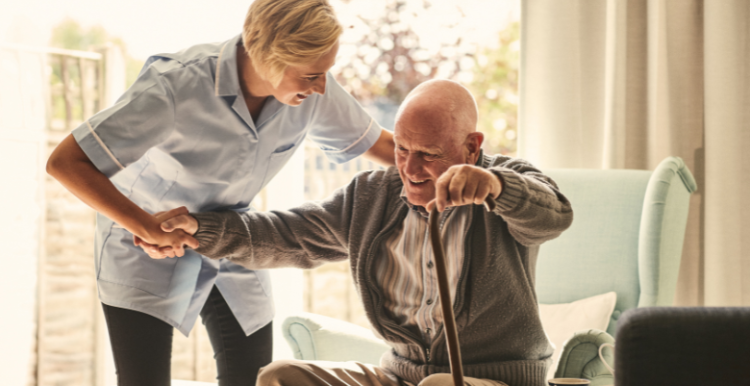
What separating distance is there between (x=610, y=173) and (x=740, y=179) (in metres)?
0.46

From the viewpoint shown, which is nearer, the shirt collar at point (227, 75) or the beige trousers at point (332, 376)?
the beige trousers at point (332, 376)

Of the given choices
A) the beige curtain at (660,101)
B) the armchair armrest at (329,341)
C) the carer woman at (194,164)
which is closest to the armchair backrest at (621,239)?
the beige curtain at (660,101)

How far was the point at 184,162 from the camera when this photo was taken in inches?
52.4

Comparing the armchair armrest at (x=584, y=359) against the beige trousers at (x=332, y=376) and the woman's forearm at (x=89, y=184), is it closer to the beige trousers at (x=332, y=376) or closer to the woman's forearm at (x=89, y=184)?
the beige trousers at (x=332, y=376)

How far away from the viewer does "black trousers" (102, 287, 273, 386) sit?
129 centimetres

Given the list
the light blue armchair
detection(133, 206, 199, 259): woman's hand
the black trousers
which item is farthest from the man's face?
the light blue armchair

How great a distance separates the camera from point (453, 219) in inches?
52.2

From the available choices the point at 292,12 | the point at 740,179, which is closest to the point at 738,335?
the point at 292,12

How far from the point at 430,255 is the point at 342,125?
1.62 ft

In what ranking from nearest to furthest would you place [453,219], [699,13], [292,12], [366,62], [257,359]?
[292,12]
[453,219]
[257,359]
[699,13]
[366,62]

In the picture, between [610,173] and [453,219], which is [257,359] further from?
[610,173]

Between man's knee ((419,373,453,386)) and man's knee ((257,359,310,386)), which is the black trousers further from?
man's knee ((419,373,453,386))

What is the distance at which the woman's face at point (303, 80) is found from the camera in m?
1.27

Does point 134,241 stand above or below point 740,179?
below
